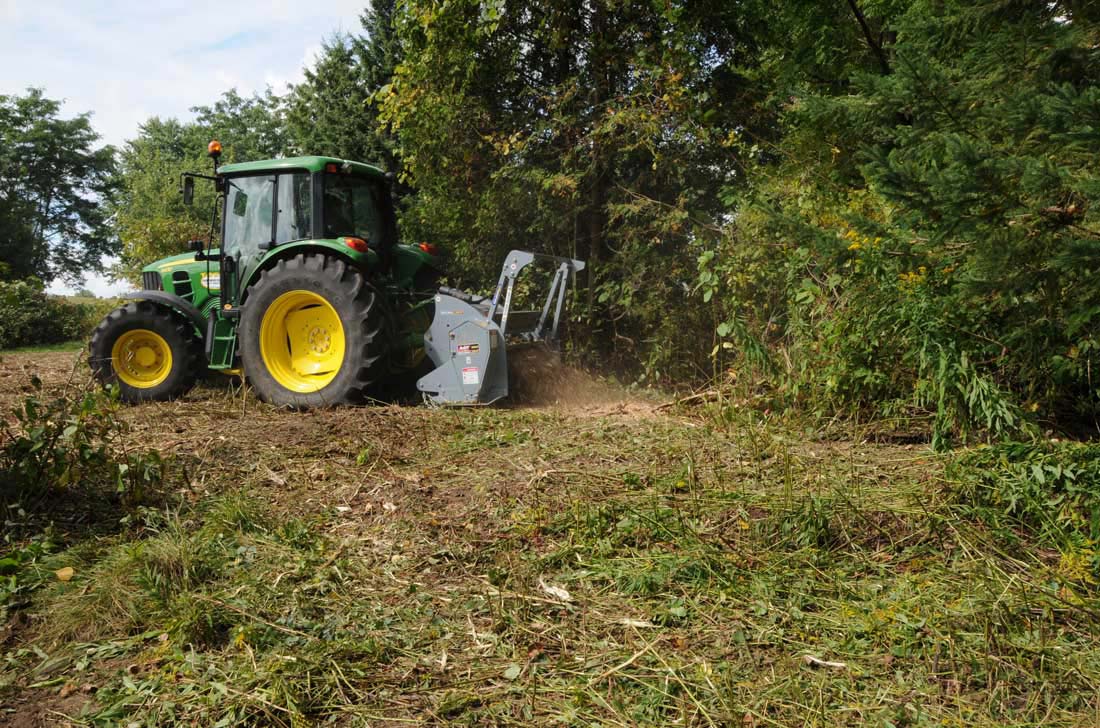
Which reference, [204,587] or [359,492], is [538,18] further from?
[204,587]

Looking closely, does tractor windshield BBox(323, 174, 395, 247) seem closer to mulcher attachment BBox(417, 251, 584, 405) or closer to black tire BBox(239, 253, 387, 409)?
black tire BBox(239, 253, 387, 409)

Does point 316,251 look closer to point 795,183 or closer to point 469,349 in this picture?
point 469,349

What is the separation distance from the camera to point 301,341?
738 cm

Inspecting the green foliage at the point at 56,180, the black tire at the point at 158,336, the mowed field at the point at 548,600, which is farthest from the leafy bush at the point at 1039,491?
the green foliage at the point at 56,180

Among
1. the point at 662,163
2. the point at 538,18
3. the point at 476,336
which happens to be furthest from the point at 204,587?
the point at 538,18

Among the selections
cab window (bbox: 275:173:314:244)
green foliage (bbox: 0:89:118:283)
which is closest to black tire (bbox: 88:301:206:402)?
cab window (bbox: 275:173:314:244)

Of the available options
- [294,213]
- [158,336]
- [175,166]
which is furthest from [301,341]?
[175,166]

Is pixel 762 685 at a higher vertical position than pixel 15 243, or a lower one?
lower

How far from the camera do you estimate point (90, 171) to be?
120ft

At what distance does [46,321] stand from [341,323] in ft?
41.0

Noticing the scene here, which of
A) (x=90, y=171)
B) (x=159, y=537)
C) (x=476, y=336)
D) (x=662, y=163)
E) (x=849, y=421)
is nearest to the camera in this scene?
(x=159, y=537)

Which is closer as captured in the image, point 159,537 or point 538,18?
point 159,537

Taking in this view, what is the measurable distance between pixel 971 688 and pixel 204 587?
104 inches

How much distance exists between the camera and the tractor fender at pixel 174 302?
7.71 m
